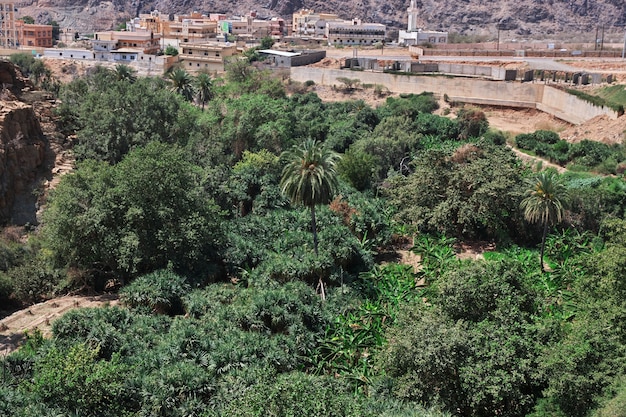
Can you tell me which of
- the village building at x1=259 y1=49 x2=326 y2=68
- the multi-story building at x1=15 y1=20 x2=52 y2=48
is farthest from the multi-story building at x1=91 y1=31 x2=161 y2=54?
the village building at x1=259 y1=49 x2=326 y2=68

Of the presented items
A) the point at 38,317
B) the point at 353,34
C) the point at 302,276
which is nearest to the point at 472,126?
the point at 302,276

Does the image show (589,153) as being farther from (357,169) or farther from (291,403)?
(291,403)

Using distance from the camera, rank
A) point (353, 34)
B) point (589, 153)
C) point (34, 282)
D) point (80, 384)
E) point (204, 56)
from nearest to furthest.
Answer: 1. point (80, 384)
2. point (34, 282)
3. point (589, 153)
4. point (204, 56)
5. point (353, 34)

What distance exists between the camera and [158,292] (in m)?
25.5

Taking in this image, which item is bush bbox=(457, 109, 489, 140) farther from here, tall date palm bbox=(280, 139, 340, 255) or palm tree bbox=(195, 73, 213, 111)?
tall date palm bbox=(280, 139, 340, 255)

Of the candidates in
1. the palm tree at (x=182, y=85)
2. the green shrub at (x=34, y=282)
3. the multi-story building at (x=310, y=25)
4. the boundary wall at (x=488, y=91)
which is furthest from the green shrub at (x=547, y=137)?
the multi-story building at (x=310, y=25)

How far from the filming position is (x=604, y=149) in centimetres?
4338

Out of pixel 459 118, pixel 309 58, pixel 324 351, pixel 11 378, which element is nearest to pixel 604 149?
pixel 459 118

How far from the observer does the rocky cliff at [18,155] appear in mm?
35625

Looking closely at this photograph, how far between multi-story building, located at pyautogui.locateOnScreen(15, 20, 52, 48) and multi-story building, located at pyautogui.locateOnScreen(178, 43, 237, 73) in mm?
35544

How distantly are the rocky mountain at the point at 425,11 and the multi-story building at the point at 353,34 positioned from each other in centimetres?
4711

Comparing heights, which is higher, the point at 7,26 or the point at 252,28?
the point at 252,28

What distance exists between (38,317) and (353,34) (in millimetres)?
106920

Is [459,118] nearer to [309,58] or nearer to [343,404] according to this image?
[309,58]
